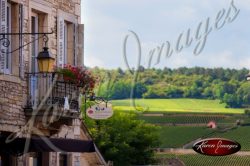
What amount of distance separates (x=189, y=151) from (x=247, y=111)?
14.4 metres

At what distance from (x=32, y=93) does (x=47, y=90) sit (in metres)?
0.35

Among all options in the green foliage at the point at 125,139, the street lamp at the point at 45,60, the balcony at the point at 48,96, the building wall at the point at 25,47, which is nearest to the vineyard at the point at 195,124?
the green foliage at the point at 125,139

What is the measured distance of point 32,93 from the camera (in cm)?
2395

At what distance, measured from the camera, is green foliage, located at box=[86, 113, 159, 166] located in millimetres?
87500

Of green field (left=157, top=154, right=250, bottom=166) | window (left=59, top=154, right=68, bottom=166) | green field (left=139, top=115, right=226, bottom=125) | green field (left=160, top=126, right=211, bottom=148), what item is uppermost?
window (left=59, top=154, right=68, bottom=166)

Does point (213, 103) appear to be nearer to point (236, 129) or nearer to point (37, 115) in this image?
A: point (236, 129)

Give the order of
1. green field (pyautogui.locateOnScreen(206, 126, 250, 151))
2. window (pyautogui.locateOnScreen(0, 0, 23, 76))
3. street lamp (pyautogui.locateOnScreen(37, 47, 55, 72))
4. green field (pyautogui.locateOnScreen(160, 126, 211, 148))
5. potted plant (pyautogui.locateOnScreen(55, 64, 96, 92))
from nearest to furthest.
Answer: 1. street lamp (pyautogui.locateOnScreen(37, 47, 55, 72))
2. window (pyautogui.locateOnScreen(0, 0, 23, 76))
3. potted plant (pyautogui.locateOnScreen(55, 64, 96, 92))
4. green field (pyautogui.locateOnScreen(206, 126, 250, 151))
5. green field (pyautogui.locateOnScreen(160, 126, 211, 148))

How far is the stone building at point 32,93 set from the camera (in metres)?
22.6

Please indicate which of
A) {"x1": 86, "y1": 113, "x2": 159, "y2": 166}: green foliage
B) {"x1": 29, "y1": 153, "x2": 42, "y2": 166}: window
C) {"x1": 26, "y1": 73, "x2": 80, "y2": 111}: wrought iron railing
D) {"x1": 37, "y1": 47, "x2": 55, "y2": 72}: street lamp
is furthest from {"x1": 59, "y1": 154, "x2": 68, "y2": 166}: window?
{"x1": 86, "y1": 113, "x2": 159, "y2": 166}: green foliage

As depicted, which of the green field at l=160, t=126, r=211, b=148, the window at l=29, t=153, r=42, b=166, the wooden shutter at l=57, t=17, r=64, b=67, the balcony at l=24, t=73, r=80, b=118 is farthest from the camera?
the green field at l=160, t=126, r=211, b=148

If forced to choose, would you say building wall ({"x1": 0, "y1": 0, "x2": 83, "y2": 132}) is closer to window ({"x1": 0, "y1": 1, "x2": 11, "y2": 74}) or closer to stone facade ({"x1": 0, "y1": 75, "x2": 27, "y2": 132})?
stone facade ({"x1": 0, "y1": 75, "x2": 27, "y2": 132})

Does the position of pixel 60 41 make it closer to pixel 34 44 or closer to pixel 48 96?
pixel 34 44

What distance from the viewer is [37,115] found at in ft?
77.0

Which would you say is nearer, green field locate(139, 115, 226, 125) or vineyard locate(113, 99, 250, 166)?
vineyard locate(113, 99, 250, 166)
